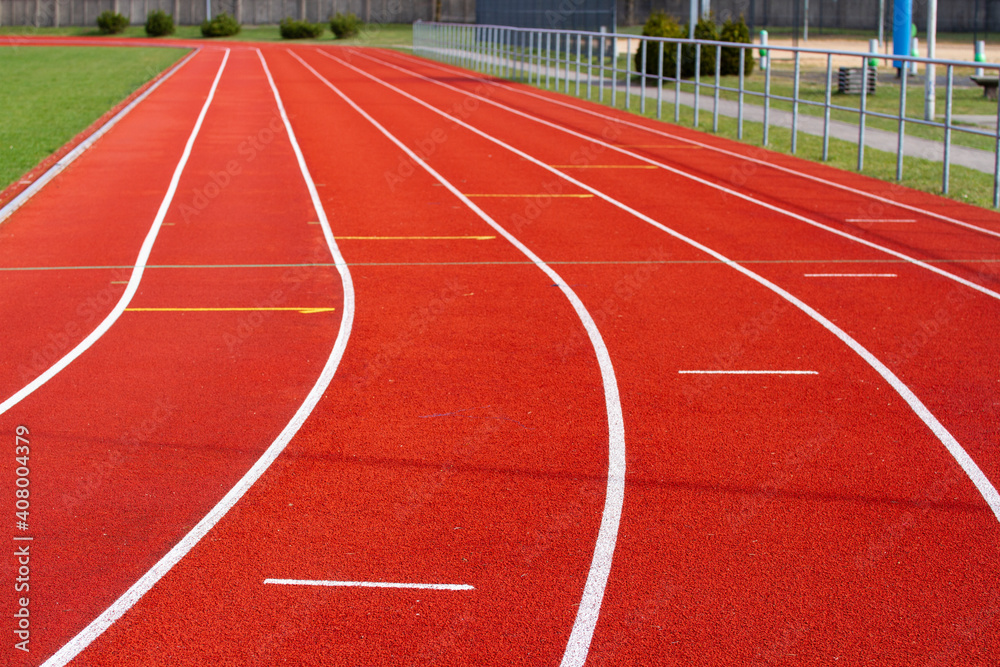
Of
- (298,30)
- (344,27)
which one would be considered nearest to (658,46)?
(344,27)

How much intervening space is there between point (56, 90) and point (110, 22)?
41.9 meters

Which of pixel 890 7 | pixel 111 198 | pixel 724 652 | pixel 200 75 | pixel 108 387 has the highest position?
pixel 890 7

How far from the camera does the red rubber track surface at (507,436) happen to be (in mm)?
4309

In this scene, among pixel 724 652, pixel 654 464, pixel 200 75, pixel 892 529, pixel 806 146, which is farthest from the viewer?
pixel 200 75

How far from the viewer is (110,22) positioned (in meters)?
64.4

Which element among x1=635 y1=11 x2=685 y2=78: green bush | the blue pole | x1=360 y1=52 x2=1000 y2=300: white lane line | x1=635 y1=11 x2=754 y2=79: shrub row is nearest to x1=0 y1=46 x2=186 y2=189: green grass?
x1=360 y1=52 x2=1000 y2=300: white lane line

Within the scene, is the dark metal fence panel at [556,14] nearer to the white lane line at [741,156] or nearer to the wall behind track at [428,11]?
the white lane line at [741,156]

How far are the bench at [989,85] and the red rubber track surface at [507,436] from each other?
12.7 metres

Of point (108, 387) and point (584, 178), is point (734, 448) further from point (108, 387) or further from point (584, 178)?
point (584, 178)

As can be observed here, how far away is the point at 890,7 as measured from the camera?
199 feet

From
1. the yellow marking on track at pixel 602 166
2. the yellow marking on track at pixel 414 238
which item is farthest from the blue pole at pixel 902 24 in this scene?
the yellow marking on track at pixel 414 238

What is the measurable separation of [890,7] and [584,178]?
170 feet

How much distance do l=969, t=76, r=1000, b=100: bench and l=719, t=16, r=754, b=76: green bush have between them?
24.7 feet

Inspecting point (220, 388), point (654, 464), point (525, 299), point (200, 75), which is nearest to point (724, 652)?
point (654, 464)
